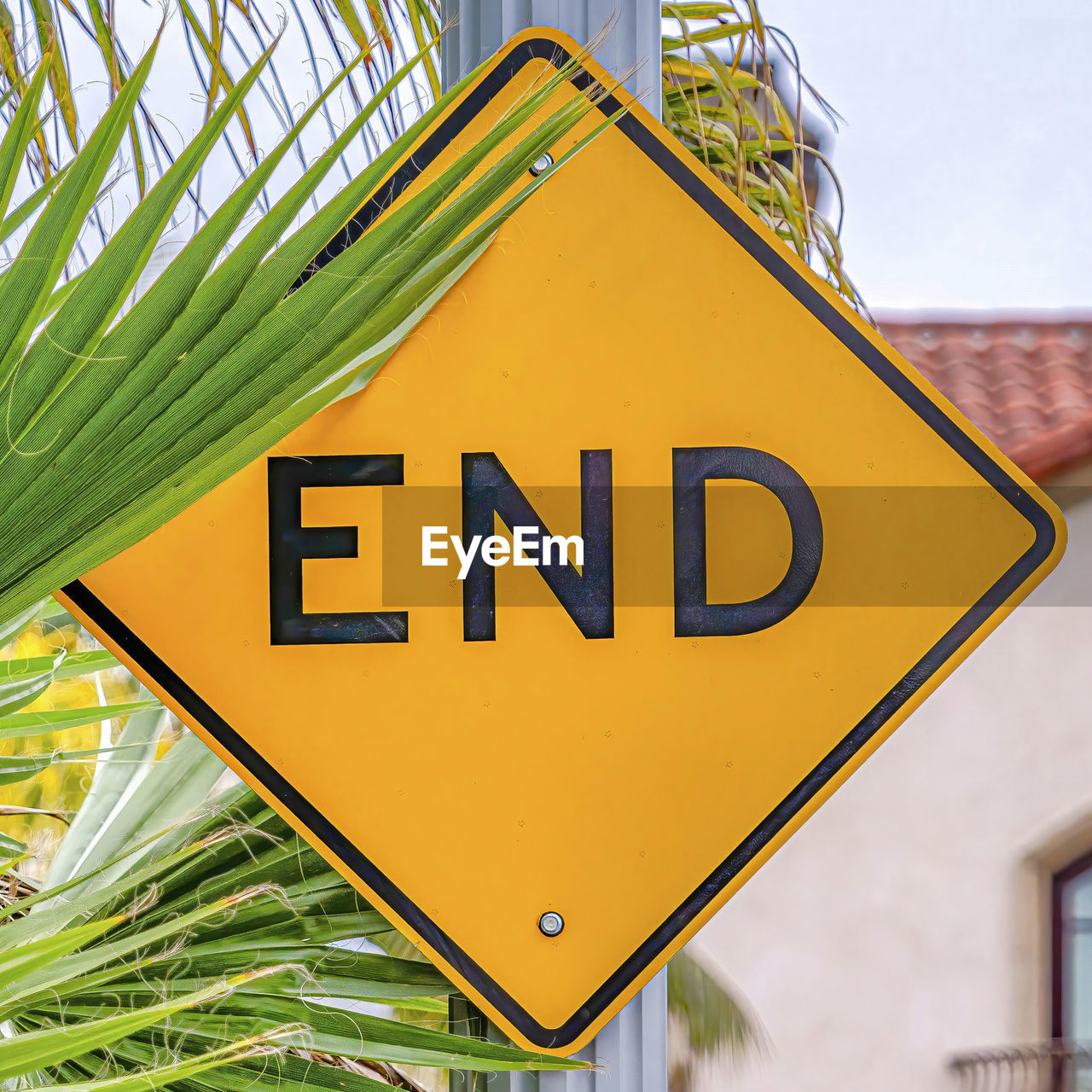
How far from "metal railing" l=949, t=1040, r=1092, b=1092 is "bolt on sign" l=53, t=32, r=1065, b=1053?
17.9ft

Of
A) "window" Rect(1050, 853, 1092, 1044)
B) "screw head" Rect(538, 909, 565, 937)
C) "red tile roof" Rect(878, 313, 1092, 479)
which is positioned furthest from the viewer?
"window" Rect(1050, 853, 1092, 1044)

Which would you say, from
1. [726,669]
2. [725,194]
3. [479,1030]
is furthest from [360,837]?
[725,194]

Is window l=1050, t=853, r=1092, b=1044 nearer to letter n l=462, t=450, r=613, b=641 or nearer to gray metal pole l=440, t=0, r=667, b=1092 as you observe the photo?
gray metal pole l=440, t=0, r=667, b=1092

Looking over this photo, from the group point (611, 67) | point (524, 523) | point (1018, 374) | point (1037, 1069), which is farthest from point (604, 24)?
point (1037, 1069)

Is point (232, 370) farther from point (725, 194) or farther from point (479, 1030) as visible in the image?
point (479, 1030)

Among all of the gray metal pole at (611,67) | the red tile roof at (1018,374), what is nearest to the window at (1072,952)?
the red tile roof at (1018,374)

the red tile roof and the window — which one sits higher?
the red tile roof

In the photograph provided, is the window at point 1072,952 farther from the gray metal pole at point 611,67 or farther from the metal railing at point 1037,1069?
the gray metal pole at point 611,67

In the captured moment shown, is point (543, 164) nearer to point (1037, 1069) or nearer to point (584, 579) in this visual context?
point (584, 579)

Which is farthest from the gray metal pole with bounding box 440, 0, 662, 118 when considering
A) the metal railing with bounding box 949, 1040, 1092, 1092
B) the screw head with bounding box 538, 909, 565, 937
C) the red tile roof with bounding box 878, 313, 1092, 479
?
the metal railing with bounding box 949, 1040, 1092, 1092

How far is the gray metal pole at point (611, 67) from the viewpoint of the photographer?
0.59 meters

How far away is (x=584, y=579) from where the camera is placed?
590 millimetres

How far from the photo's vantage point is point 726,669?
1.92 ft

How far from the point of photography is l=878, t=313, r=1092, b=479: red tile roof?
3316 millimetres
